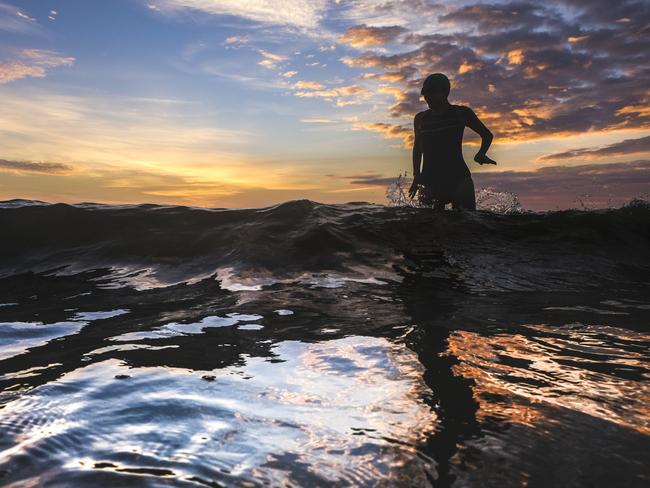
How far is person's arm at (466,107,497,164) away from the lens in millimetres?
6879

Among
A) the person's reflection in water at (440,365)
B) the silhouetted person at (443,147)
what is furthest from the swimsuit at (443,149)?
the person's reflection in water at (440,365)

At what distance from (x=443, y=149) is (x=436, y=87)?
0.84 meters

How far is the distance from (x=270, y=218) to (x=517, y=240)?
10.5 feet

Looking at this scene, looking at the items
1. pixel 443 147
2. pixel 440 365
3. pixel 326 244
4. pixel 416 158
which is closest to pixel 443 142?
pixel 443 147

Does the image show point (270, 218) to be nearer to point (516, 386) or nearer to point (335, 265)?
point (335, 265)

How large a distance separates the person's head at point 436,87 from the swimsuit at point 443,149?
20 centimetres

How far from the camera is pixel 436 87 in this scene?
21.9 ft

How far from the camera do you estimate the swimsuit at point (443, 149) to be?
270 inches

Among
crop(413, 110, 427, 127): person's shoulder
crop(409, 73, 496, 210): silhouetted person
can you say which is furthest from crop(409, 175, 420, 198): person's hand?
crop(413, 110, 427, 127): person's shoulder

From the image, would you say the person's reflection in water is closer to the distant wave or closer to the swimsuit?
the distant wave

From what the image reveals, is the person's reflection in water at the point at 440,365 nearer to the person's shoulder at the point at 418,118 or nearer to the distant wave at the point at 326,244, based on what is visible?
the distant wave at the point at 326,244

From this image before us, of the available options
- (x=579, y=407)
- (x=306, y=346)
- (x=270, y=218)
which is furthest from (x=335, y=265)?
(x=579, y=407)

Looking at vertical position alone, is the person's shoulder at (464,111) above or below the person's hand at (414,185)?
above

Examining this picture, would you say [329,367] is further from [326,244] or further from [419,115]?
[419,115]
